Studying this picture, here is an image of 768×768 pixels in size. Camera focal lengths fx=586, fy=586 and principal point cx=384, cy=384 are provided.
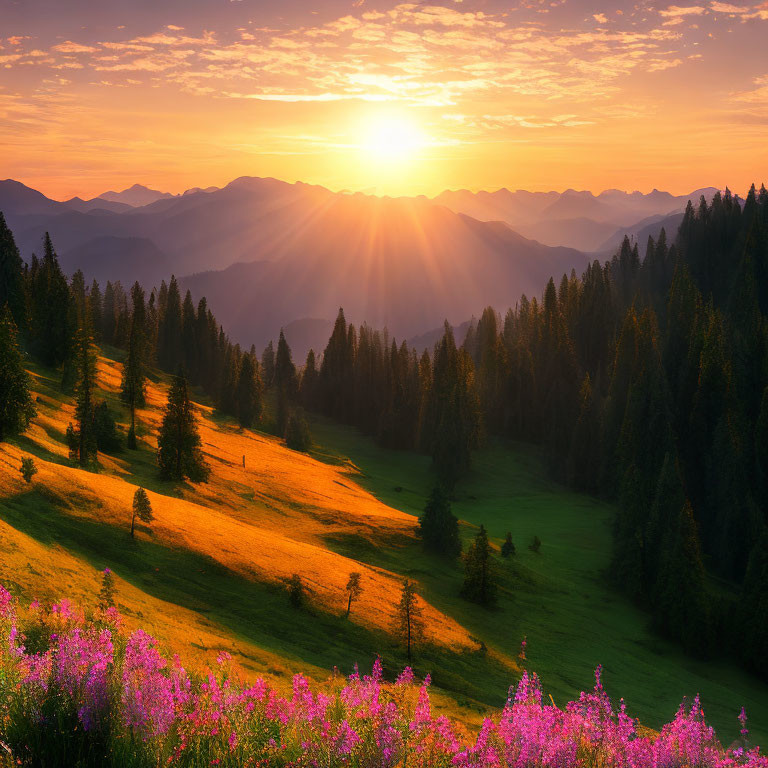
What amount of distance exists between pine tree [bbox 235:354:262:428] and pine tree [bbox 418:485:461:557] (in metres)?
65.8

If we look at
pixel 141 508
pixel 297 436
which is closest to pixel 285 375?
pixel 297 436

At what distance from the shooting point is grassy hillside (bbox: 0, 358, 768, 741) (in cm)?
3300

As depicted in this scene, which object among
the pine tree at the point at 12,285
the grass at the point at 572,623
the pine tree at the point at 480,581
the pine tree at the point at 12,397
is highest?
the pine tree at the point at 12,285

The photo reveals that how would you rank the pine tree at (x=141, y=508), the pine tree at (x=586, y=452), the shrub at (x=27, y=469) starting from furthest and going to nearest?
the pine tree at (x=586, y=452) → the pine tree at (x=141, y=508) → the shrub at (x=27, y=469)

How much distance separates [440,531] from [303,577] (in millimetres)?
23850

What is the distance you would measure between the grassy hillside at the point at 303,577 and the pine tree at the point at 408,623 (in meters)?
1.01

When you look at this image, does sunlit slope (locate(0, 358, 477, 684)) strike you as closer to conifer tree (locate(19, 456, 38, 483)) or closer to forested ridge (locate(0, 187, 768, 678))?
conifer tree (locate(19, 456, 38, 483))

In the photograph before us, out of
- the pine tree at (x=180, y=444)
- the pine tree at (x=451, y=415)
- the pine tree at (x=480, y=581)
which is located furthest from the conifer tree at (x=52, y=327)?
the pine tree at (x=451, y=415)

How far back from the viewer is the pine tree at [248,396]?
122750mm

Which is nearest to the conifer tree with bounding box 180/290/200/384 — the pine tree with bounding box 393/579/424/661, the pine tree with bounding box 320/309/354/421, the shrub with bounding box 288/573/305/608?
the pine tree with bounding box 320/309/354/421

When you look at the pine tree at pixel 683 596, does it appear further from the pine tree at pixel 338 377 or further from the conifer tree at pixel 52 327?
the pine tree at pixel 338 377

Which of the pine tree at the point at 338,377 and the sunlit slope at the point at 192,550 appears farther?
the pine tree at the point at 338,377

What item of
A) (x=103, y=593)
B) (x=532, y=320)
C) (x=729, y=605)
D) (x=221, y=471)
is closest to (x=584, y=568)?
(x=729, y=605)

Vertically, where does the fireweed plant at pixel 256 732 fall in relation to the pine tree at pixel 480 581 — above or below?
above
